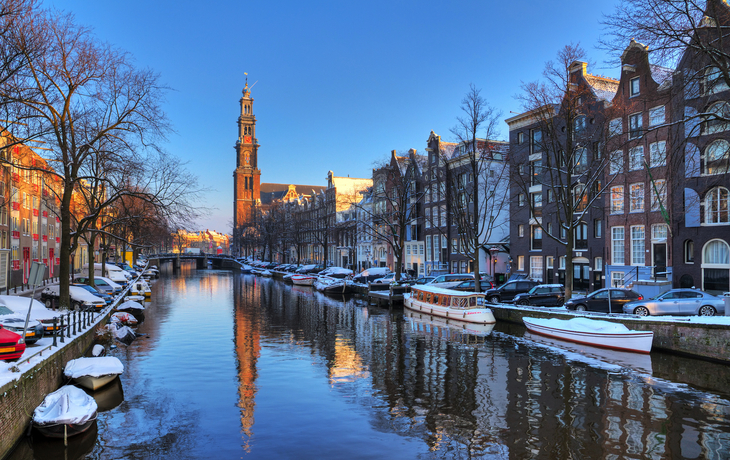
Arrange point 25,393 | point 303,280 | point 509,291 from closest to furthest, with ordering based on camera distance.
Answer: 1. point 25,393
2. point 509,291
3. point 303,280

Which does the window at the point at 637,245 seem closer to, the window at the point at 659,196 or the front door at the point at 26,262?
the window at the point at 659,196

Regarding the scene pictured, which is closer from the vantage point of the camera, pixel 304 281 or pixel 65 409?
pixel 65 409

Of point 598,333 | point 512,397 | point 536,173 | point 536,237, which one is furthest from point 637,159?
point 512,397

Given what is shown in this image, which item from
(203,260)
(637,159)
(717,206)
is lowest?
(203,260)

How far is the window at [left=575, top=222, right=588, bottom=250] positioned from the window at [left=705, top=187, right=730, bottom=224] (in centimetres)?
1088

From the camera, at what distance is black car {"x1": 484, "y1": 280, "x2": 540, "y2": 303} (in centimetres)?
3844

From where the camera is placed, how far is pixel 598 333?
24.5m

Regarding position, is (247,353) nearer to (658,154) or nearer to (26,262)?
(658,154)

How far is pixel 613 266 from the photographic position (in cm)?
4066

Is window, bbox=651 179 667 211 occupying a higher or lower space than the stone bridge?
higher

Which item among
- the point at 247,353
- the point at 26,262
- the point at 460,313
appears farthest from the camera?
the point at 26,262

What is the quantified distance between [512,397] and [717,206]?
25679 mm

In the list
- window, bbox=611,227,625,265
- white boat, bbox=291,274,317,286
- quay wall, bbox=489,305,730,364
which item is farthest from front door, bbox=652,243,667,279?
white boat, bbox=291,274,317,286

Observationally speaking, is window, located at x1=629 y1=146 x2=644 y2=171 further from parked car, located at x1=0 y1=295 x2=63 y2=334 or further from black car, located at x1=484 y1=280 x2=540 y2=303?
parked car, located at x1=0 y1=295 x2=63 y2=334
